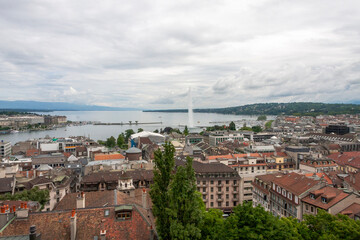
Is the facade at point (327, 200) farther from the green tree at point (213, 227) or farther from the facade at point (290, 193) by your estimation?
the green tree at point (213, 227)

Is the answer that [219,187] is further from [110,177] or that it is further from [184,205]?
[184,205]

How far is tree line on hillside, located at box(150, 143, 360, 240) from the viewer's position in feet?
59.8

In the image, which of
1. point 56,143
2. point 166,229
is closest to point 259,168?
point 166,229

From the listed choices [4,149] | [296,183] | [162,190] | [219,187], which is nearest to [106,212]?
[162,190]

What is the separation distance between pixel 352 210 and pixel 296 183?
31.6 feet

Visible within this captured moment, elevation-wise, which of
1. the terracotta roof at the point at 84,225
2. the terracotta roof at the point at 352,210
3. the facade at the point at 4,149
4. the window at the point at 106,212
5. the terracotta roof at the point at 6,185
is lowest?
the facade at the point at 4,149

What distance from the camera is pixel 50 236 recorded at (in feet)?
66.4

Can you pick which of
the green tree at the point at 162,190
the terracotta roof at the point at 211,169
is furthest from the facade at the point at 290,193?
the green tree at the point at 162,190

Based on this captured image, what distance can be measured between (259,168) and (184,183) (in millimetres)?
49123

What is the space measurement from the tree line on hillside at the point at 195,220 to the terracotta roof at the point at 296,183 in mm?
14161

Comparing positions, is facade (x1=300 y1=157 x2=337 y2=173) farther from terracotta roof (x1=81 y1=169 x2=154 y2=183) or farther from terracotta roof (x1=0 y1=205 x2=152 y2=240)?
terracotta roof (x1=0 y1=205 x2=152 y2=240)

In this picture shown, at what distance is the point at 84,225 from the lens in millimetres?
21109

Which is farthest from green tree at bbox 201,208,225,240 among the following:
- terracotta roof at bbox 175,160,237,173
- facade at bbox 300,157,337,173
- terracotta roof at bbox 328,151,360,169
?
terracotta roof at bbox 328,151,360,169

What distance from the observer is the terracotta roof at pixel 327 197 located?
106ft
